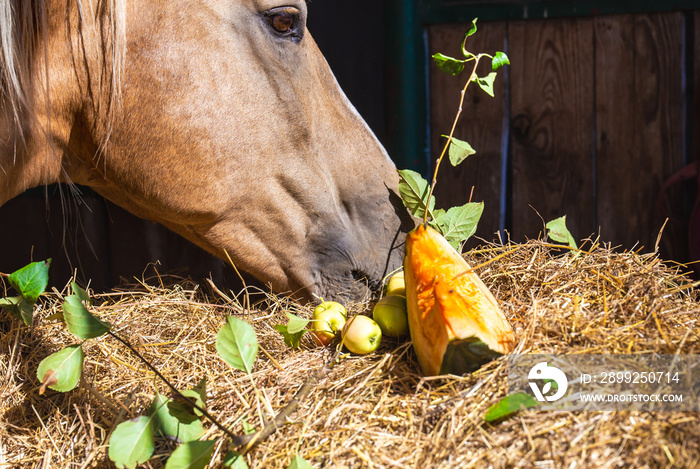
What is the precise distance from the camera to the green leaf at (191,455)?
0.74 m

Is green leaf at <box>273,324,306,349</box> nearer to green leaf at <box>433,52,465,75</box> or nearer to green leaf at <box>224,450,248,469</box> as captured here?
green leaf at <box>224,450,248,469</box>

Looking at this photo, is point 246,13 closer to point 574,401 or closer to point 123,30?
point 123,30

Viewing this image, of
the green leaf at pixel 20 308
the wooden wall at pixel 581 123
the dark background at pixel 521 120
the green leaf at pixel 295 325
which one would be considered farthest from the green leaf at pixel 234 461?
the wooden wall at pixel 581 123

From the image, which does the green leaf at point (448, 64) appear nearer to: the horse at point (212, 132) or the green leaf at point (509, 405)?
the horse at point (212, 132)

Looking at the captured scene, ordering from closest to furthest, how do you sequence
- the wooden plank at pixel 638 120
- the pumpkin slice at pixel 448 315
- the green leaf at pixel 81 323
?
the pumpkin slice at pixel 448 315 < the green leaf at pixel 81 323 < the wooden plank at pixel 638 120

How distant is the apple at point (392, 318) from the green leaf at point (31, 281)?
2.06 feet

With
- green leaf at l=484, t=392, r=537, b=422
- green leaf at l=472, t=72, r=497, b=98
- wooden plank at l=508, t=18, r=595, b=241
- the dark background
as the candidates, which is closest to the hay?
green leaf at l=484, t=392, r=537, b=422

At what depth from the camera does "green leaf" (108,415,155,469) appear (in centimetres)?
75

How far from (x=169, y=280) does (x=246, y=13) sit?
825 mm

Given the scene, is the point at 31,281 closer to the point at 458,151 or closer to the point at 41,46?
the point at 41,46

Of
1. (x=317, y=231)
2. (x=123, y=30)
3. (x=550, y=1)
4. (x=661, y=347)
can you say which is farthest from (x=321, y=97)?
(x=550, y=1)

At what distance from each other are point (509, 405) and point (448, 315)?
0.53ft

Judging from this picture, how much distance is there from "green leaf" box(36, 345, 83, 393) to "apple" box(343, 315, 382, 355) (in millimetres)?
433

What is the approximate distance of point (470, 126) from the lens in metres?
2.07
